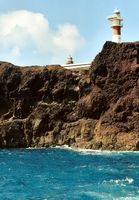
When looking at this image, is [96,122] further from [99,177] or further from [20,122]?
[99,177]

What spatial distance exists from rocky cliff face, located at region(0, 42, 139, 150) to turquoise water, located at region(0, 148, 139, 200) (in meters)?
14.5

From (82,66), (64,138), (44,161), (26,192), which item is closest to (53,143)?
(64,138)

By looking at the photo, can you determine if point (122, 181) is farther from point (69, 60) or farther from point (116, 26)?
point (69, 60)

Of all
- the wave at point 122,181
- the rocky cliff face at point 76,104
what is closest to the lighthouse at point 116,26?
the rocky cliff face at point 76,104

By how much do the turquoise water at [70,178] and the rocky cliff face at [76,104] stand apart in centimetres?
1447

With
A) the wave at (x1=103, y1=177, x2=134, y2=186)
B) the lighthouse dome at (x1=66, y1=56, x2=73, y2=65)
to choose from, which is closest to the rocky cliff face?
the lighthouse dome at (x1=66, y1=56, x2=73, y2=65)

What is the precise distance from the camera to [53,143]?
73500 mm

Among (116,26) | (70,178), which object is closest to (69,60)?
(116,26)

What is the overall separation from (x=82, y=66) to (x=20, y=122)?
13.0 m

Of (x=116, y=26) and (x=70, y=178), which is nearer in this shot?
(x=70, y=178)

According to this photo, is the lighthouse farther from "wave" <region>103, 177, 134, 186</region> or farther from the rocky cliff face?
"wave" <region>103, 177, 134, 186</region>

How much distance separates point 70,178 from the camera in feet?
120

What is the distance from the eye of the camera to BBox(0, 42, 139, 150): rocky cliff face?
67825 millimetres

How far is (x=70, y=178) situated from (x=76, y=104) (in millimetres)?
38585
